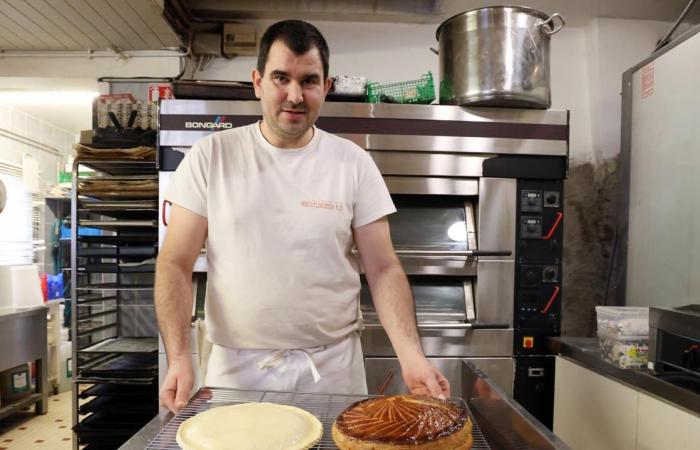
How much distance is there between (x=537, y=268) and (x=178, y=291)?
186cm

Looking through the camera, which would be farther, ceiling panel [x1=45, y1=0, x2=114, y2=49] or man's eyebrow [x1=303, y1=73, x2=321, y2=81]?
ceiling panel [x1=45, y1=0, x2=114, y2=49]

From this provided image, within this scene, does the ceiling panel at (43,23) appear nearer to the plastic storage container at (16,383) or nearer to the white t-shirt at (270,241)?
the white t-shirt at (270,241)

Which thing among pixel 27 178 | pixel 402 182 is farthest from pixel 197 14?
pixel 27 178

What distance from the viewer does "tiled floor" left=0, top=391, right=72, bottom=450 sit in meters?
3.20

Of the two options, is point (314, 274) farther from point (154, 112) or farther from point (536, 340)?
point (154, 112)

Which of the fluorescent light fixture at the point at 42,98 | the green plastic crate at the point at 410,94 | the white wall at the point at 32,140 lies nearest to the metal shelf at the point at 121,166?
the green plastic crate at the point at 410,94

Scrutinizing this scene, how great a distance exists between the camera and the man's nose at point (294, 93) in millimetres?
1227

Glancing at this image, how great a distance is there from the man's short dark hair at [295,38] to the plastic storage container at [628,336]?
57.1 inches

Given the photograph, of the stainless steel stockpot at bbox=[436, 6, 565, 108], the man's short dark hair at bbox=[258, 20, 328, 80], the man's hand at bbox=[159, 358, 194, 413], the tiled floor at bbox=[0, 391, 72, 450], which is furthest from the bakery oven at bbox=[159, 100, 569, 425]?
the tiled floor at bbox=[0, 391, 72, 450]

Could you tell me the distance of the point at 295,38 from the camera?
1230 millimetres

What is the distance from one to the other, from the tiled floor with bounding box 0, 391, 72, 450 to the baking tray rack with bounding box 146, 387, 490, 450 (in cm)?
289

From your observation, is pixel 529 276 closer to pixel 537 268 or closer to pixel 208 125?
pixel 537 268

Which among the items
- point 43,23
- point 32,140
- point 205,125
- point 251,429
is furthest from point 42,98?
point 251,429

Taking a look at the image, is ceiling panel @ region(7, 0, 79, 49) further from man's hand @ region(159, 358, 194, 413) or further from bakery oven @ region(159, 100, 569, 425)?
man's hand @ region(159, 358, 194, 413)
